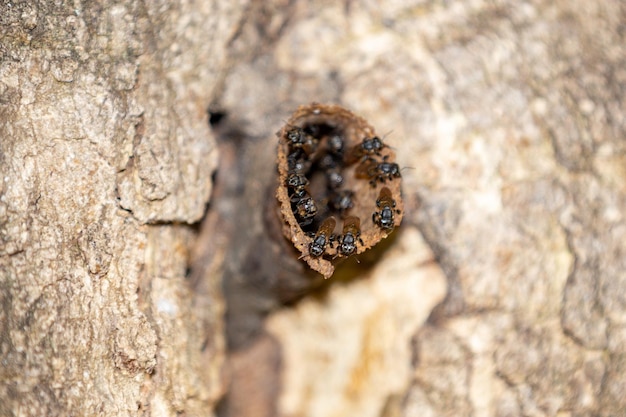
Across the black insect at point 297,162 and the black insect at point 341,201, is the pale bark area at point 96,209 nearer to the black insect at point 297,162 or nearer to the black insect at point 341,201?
the black insect at point 297,162

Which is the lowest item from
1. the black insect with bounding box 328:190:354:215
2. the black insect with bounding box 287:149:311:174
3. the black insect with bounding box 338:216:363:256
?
the black insect with bounding box 338:216:363:256

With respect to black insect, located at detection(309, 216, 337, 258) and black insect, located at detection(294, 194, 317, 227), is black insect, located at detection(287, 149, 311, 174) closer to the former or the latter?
black insect, located at detection(294, 194, 317, 227)

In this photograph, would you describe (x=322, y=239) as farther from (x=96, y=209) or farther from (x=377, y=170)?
(x=96, y=209)

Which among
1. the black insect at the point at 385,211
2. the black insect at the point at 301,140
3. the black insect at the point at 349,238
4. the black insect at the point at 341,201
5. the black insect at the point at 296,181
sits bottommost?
the black insect at the point at 349,238

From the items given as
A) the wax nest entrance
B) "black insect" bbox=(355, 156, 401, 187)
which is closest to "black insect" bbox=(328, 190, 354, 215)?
the wax nest entrance

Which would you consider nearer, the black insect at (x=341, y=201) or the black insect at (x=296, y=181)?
the black insect at (x=296, y=181)

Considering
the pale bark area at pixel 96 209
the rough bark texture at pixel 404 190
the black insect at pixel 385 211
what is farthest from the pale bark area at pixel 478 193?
the pale bark area at pixel 96 209

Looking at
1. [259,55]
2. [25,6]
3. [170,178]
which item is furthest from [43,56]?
[259,55]

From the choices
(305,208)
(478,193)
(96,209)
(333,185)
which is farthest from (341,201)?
(96,209)
